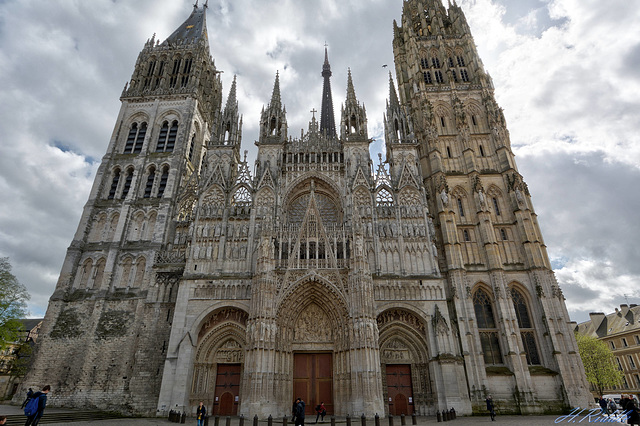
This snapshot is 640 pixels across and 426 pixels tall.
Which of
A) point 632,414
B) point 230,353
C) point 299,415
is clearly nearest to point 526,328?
point 632,414

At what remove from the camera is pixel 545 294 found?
2308 centimetres

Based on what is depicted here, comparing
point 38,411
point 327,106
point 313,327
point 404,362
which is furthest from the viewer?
point 327,106

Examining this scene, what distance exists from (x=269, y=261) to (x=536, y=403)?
59.8ft

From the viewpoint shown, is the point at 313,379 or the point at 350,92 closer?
the point at 313,379

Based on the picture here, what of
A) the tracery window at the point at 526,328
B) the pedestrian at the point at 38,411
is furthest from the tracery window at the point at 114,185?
the tracery window at the point at 526,328

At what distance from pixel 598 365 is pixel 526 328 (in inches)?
953

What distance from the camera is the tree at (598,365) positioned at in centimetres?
3719

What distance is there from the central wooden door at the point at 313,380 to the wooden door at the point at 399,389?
3.69 metres

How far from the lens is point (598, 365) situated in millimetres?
37875

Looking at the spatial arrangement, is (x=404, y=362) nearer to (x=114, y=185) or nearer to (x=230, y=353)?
(x=230, y=353)

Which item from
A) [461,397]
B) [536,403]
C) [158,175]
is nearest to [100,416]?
[158,175]

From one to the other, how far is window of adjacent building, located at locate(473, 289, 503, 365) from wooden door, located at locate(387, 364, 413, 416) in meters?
5.78

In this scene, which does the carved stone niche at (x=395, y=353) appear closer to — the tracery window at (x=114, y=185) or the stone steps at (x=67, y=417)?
the stone steps at (x=67, y=417)

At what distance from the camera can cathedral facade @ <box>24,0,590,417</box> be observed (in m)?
20.1
